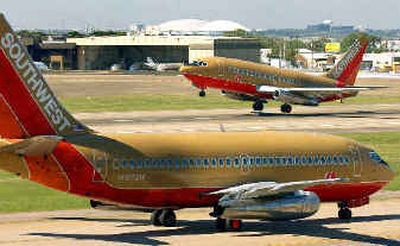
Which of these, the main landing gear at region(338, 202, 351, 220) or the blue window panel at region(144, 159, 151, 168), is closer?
the blue window panel at region(144, 159, 151, 168)

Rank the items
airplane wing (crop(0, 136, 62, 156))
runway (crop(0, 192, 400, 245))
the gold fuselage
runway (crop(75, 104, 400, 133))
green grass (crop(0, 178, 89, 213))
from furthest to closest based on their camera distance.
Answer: runway (crop(75, 104, 400, 133)) → green grass (crop(0, 178, 89, 213)) → the gold fuselage → runway (crop(0, 192, 400, 245)) → airplane wing (crop(0, 136, 62, 156))

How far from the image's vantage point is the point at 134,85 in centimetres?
14800

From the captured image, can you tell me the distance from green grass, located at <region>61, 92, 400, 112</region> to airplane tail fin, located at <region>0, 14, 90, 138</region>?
66.7 meters

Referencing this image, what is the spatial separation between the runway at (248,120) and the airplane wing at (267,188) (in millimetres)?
41545

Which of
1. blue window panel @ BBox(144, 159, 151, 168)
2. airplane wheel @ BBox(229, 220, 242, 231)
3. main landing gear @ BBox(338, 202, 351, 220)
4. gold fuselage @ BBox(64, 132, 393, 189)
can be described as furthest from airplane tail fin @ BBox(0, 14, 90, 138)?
main landing gear @ BBox(338, 202, 351, 220)

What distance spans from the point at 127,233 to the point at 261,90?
2431 inches

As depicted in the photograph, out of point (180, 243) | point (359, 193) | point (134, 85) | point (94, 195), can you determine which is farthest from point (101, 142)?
point (134, 85)

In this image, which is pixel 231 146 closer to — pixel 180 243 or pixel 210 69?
pixel 180 243

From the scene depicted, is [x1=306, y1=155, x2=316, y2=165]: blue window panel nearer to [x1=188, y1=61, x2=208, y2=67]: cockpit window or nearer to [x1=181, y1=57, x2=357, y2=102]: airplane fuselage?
[x1=181, y1=57, x2=357, y2=102]: airplane fuselage

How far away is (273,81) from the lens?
100 metres

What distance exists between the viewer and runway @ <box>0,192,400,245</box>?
3728 centimetres

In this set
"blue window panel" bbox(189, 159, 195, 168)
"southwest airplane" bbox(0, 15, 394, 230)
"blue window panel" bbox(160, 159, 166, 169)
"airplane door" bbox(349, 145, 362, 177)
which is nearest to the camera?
"southwest airplane" bbox(0, 15, 394, 230)

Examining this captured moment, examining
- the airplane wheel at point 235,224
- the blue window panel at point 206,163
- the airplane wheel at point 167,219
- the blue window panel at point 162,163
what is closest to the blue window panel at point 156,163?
the blue window panel at point 162,163

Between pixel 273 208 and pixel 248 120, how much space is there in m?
54.1
